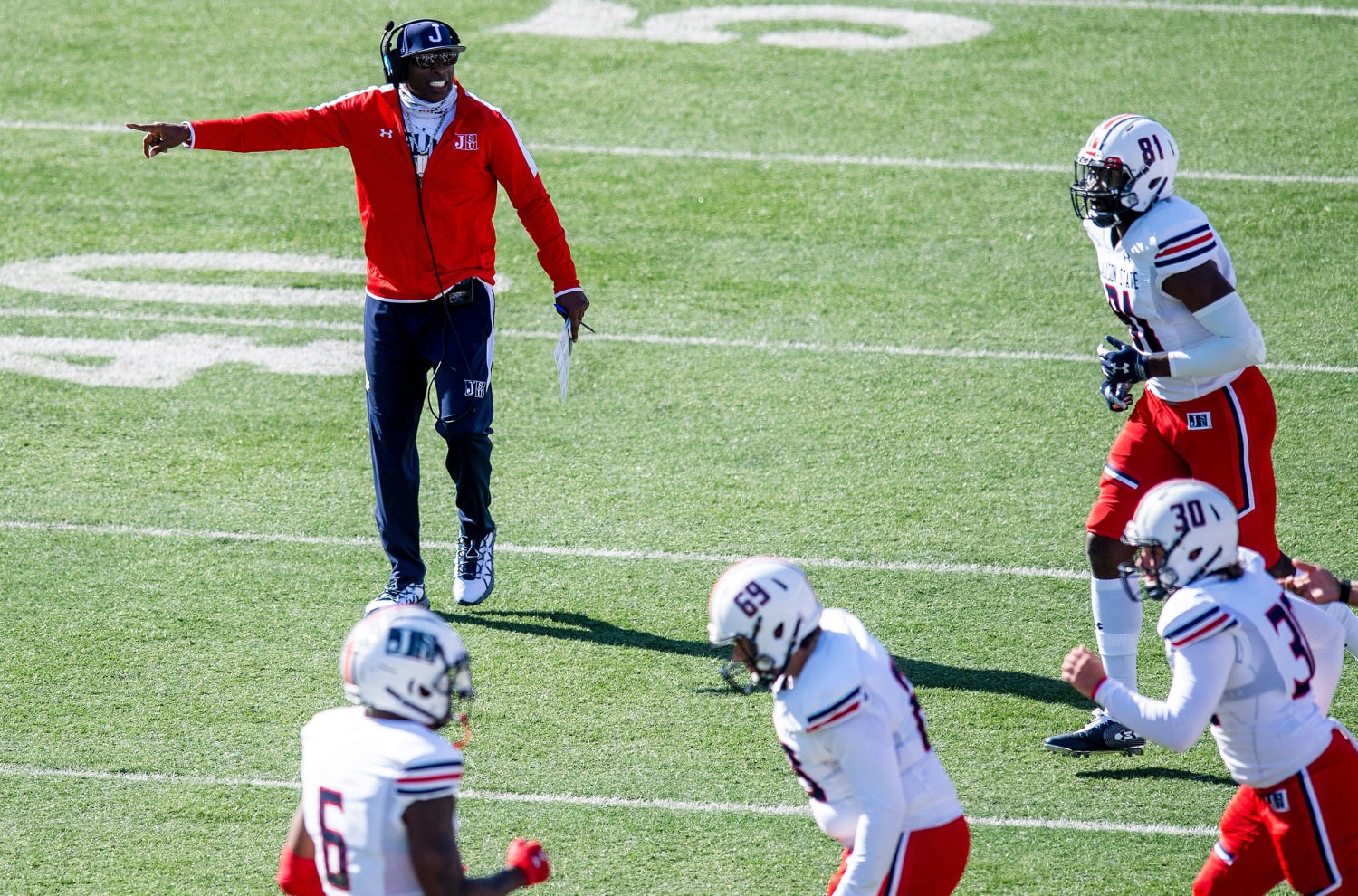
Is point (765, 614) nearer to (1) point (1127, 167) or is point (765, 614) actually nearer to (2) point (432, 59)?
(1) point (1127, 167)

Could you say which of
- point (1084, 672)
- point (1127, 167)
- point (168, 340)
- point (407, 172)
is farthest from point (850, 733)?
point (168, 340)

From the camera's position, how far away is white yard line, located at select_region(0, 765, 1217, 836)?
4812 mm

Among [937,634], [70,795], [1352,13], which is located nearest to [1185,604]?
[937,634]

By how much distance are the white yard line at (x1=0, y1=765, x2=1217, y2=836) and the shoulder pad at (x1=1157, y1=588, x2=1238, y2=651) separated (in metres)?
1.35

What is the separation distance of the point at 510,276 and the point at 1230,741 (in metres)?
6.29

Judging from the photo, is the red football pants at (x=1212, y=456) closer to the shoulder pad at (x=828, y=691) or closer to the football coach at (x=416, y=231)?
the shoulder pad at (x=828, y=691)

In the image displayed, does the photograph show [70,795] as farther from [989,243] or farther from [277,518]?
[989,243]

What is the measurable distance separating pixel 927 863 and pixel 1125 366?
82.5 inches

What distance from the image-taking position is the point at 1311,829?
369 cm

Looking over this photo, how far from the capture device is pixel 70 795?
500 cm

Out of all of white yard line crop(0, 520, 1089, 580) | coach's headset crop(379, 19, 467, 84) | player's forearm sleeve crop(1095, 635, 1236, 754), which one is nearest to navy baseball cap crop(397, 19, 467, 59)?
coach's headset crop(379, 19, 467, 84)

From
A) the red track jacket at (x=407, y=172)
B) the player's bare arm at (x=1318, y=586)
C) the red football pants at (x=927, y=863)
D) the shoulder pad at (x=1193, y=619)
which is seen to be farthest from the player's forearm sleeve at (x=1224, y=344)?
the red track jacket at (x=407, y=172)

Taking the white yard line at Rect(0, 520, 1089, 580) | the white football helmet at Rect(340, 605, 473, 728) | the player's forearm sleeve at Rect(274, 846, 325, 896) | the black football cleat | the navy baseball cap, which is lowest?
the black football cleat

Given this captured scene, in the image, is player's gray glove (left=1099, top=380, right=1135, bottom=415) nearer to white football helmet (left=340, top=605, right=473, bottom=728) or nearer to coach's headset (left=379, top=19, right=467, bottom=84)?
coach's headset (left=379, top=19, right=467, bottom=84)
